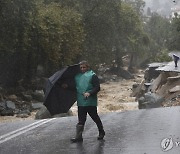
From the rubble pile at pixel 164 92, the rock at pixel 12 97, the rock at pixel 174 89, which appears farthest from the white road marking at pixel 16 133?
the rock at pixel 12 97

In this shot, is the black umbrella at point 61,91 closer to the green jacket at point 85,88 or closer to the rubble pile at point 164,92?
the green jacket at point 85,88

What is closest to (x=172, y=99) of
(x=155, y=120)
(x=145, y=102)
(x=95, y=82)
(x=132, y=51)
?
(x=145, y=102)

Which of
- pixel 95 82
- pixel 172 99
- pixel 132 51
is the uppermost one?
pixel 95 82

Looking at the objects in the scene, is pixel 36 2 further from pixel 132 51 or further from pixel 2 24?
pixel 132 51

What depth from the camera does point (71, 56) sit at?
33.4m

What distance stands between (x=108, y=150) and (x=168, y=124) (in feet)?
10.8

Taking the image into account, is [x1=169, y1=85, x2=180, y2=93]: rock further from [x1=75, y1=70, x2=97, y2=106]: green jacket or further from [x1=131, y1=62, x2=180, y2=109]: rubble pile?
[x1=75, y1=70, x2=97, y2=106]: green jacket

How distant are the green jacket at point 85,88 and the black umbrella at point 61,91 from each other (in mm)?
240

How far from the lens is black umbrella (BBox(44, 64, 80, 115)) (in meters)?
7.98

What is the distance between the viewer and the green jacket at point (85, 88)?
761cm

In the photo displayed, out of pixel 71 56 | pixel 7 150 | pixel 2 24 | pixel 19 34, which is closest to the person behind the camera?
pixel 7 150

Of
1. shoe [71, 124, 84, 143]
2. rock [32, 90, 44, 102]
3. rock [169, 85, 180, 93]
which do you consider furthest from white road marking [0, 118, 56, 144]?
rock [32, 90, 44, 102]

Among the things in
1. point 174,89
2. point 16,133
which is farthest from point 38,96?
point 16,133

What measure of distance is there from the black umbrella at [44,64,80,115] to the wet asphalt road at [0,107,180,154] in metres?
0.82
